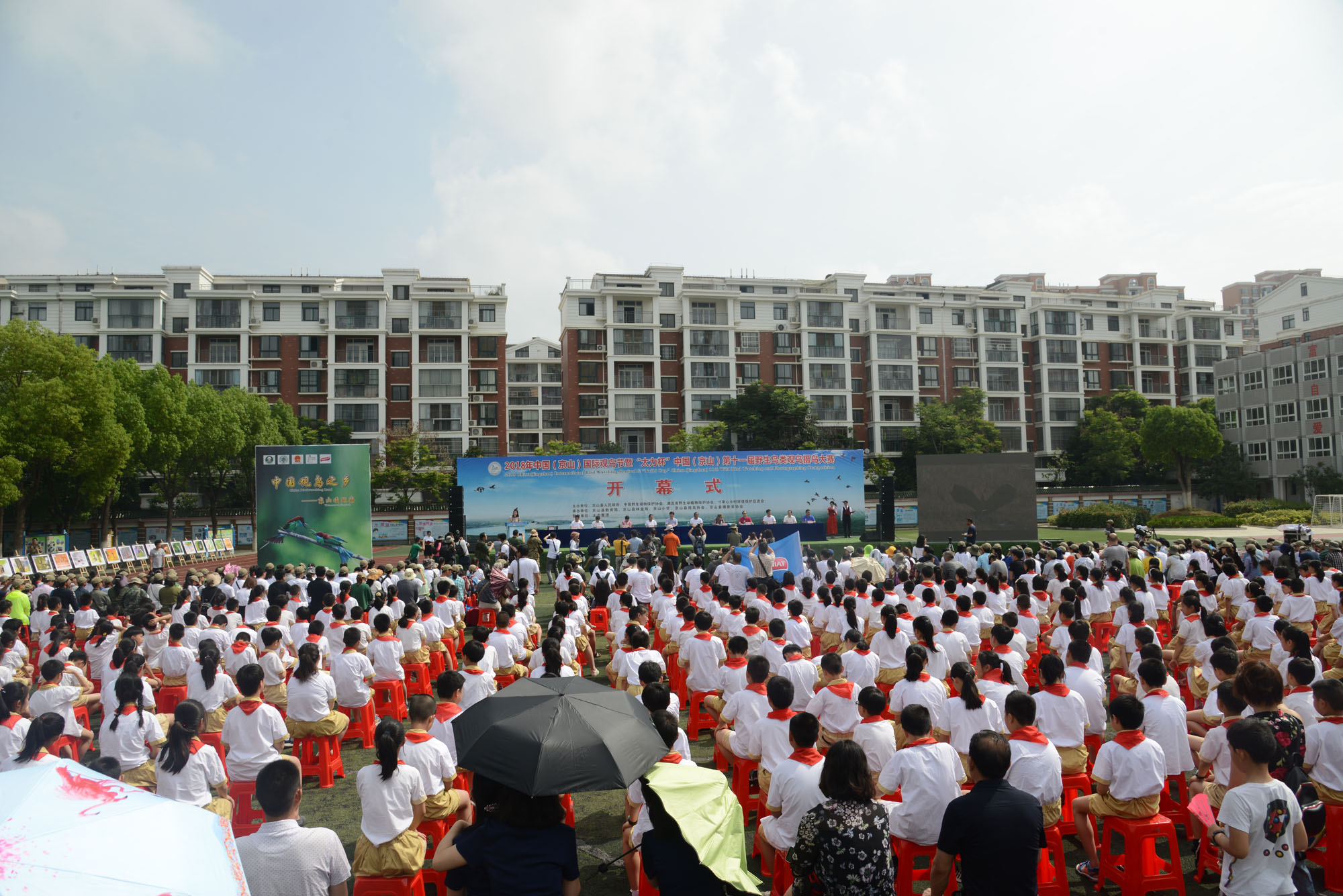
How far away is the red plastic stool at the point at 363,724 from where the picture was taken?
720 cm

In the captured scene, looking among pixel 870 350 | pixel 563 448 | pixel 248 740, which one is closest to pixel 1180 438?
pixel 870 350

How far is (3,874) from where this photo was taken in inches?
65.1

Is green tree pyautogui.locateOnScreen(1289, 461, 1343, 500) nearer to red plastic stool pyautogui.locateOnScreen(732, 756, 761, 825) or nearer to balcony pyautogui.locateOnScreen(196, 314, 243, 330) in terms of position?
red plastic stool pyautogui.locateOnScreen(732, 756, 761, 825)

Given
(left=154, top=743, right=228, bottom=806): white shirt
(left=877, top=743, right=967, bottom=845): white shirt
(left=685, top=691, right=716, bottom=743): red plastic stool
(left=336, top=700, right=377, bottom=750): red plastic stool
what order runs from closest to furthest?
(left=877, top=743, right=967, bottom=845): white shirt < (left=154, top=743, right=228, bottom=806): white shirt < (left=685, top=691, right=716, bottom=743): red plastic stool < (left=336, top=700, right=377, bottom=750): red plastic stool

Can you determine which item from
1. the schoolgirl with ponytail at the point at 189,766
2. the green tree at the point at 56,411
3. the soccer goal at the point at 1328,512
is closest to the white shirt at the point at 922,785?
the schoolgirl with ponytail at the point at 189,766

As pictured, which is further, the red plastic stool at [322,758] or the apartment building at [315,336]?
the apartment building at [315,336]

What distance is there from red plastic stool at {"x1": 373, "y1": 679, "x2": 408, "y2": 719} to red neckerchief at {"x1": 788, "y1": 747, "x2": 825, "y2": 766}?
5.13 meters

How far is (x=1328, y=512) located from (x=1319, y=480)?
7274 mm

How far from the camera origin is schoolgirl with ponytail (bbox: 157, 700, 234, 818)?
13.4 feet

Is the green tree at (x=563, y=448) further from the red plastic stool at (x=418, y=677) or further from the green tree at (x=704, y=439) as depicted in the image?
the red plastic stool at (x=418, y=677)

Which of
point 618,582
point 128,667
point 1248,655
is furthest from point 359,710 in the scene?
point 1248,655

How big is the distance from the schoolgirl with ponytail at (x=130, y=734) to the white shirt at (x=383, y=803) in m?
2.20

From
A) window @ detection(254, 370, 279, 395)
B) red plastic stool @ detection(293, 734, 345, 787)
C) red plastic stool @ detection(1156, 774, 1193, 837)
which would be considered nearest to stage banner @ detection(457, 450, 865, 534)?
red plastic stool @ detection(293, 734, 345, 787)

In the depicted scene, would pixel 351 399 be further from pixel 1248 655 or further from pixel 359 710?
pixel 1248 655
